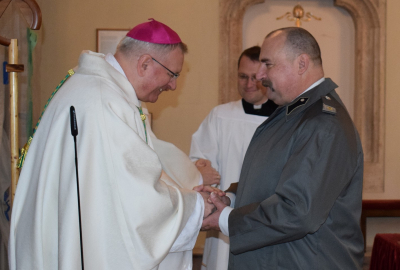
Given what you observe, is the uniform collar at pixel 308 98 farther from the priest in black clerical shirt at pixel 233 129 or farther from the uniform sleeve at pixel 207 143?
the uniform sleeve at pixel 207 143

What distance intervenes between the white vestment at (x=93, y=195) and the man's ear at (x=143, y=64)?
0.29 metres

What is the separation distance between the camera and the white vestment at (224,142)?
13.1 ft

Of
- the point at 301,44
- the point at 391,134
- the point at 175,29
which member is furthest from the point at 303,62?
the point at 391,134

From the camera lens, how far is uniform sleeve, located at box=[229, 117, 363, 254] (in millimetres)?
2117

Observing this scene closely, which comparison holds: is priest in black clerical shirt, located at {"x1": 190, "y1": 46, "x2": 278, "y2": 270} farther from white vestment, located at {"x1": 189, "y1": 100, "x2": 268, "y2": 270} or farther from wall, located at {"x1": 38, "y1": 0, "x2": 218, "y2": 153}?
wall, located at {"x1": 38, "y1": 0, "x2": 218, "y2": 153}

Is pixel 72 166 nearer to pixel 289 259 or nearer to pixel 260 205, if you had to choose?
pixel 260 205

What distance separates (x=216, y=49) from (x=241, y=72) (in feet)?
7.30

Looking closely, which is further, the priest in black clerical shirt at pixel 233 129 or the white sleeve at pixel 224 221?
the priest in black clerical shirt at pixel 233 129

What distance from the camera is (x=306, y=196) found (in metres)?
2.11

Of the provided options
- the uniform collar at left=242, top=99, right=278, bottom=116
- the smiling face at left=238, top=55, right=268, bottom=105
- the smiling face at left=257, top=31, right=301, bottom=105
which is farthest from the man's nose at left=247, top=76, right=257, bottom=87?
the smiling face at left=257, top=31, right=301, bottom=105

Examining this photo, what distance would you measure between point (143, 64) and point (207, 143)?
1.80 metres

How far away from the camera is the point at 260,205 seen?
89.4 inches

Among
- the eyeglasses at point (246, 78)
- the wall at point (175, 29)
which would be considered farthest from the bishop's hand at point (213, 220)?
the wall at point (175, 29)

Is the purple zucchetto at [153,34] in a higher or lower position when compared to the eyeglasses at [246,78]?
higher
